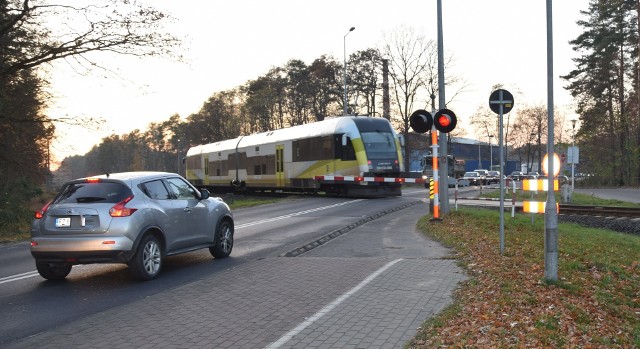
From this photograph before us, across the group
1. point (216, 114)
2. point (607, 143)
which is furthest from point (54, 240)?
point (216, 114)

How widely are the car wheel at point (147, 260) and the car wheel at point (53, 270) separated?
118cm

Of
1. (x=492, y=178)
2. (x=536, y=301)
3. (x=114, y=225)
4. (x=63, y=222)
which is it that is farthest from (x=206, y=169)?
(x=536, y=301)

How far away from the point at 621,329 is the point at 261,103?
208 ft

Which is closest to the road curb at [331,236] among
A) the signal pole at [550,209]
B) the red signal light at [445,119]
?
the red signal light at [445,119]

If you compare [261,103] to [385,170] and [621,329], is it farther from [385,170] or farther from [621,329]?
[621,329]

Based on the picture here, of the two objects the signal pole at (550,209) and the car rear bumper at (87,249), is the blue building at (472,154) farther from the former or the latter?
the car rear bumper at (87,249)

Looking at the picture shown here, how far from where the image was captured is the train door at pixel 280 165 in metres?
32.7

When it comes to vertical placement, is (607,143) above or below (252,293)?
above

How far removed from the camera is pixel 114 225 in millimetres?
8320

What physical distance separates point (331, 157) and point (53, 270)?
19954mm

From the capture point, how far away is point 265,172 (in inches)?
1373

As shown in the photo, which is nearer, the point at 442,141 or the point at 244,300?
the point at 244,300

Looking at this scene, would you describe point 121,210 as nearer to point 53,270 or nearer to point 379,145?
point 53,270

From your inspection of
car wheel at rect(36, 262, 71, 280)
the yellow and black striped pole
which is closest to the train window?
the yellow and black striped pole
